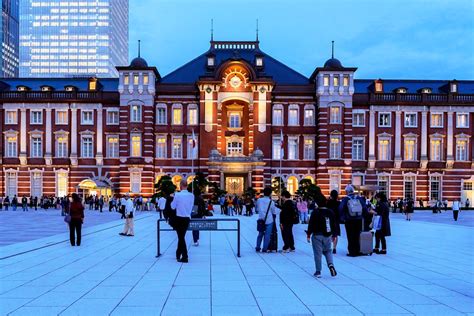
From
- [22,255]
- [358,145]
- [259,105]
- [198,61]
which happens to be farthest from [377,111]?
[22,255]

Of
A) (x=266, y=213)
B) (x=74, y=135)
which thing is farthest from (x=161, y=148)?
(x=266, y=213)

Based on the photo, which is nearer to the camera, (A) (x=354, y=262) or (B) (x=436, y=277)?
(B) (x=436, y=277)

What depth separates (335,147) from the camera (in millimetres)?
48938

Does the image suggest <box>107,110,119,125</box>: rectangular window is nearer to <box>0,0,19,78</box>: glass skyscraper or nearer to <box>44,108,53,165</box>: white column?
<box>44,108,53,165</box>: white column

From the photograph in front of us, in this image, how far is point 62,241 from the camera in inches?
633

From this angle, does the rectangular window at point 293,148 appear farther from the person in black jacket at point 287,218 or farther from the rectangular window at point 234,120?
the person in black jacket at point 287,218

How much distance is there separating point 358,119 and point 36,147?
1401 inches

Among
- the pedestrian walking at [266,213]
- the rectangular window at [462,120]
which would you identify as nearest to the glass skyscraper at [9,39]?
the rectangular window at [462,120]

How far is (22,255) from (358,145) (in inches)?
1678

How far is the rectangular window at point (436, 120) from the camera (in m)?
50.3

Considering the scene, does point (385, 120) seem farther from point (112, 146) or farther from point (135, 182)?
point (112, 146)

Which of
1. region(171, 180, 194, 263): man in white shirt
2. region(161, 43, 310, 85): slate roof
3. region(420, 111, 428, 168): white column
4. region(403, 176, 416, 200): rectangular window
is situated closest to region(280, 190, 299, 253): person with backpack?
region(171, 180, 194, 263): man in white shirt

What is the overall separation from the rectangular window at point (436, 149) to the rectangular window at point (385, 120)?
17.1ft

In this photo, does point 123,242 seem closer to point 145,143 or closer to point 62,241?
point 62,241
